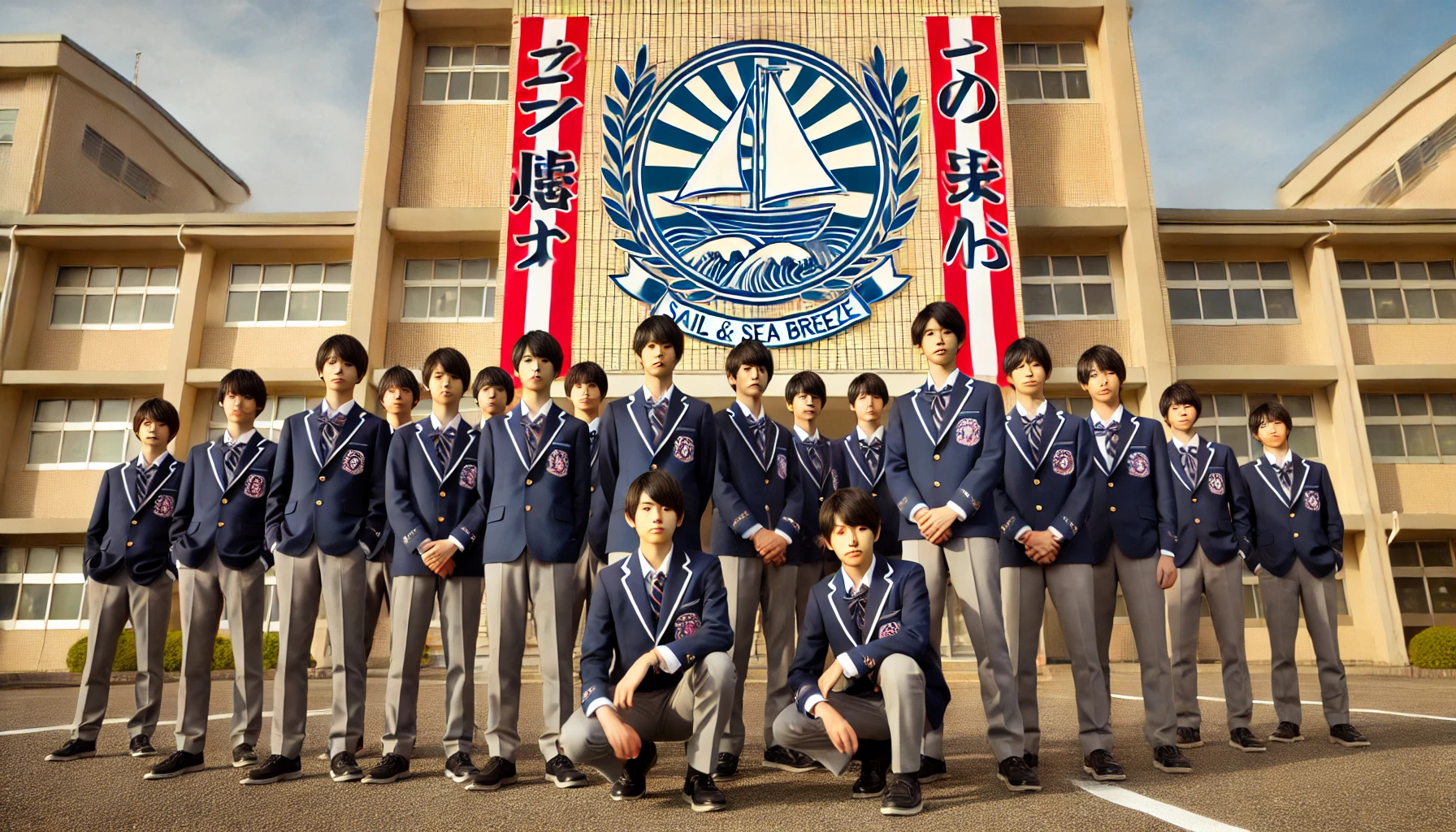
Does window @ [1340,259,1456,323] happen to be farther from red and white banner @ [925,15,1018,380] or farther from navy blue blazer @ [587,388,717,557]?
navy blue blazer @ [587,388,717,557]

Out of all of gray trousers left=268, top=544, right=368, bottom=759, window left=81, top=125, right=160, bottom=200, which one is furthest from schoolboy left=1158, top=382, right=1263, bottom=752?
window left=81, top=125, right=160, bottom=200

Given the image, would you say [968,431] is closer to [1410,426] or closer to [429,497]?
[429,497]

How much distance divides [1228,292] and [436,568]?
13.7m

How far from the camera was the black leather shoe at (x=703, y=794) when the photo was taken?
297cm

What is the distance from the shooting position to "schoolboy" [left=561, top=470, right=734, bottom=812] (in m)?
3.01

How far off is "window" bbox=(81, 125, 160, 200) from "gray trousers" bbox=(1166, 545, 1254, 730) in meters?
17.1

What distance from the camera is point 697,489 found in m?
4.10

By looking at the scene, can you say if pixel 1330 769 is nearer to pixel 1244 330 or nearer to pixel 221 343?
pixel 1244 330

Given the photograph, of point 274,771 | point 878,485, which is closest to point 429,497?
point 274,771

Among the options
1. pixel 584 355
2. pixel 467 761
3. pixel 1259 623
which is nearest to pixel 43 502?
pixel 584 355

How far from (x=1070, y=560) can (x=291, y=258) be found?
13263 mm

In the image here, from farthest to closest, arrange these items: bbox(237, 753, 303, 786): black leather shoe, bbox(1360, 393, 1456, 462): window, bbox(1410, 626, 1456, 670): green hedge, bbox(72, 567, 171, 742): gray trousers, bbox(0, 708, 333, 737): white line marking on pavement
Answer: bbox(1360, 393, 1456, 462): window
bbox(1410, 626, 1456, 670): green hedge
bbox(0, 708, 333, 737): white line marking on pavement
bbox(72, 567, 171, 742): gray trousers
bbox(237, 753, 303, 786): black leather shoe

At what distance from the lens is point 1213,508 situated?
503cm

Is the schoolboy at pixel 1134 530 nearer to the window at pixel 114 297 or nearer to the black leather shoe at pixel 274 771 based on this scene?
the black leather shoe at pixel 274 771
